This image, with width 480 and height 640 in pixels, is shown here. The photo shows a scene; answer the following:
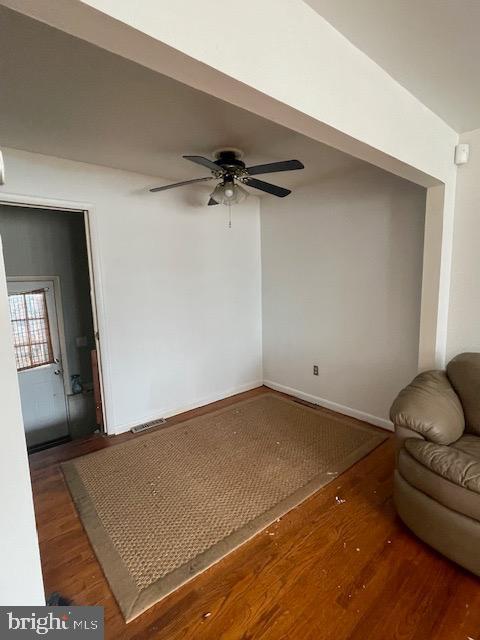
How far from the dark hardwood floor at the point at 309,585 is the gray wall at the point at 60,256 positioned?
2.72m

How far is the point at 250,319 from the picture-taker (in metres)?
3.97

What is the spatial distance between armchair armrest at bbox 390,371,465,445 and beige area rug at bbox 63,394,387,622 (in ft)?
2.68

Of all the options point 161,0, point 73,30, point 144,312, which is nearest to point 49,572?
point 144,312

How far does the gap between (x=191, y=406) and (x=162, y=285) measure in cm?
136

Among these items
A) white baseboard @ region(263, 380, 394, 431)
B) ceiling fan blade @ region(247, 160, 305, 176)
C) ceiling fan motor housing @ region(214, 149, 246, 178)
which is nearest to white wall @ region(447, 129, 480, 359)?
white baseboard @ region(263, 380, 394, 431)

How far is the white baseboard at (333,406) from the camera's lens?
2980mm

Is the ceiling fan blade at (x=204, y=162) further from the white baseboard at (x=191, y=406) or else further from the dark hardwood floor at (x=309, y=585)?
the white baseboard at (x=191, y=406)

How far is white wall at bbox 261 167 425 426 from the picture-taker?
2727mm

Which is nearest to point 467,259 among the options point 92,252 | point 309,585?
point 309,585

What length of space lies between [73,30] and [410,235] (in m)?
2.62

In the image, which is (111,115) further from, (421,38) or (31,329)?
(31,329)

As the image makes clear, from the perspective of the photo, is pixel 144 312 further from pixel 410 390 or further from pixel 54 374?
pixel 410 390

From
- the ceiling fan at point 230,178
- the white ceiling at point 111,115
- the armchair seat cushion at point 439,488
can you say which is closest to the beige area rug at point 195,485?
the armchair seat cushion at point 439,488

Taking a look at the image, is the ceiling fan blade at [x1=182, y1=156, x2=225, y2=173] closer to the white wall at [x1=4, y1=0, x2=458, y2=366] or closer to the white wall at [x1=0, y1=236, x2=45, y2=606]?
the white wall at [x1=4, y1=0, x2=458, y2=366]
